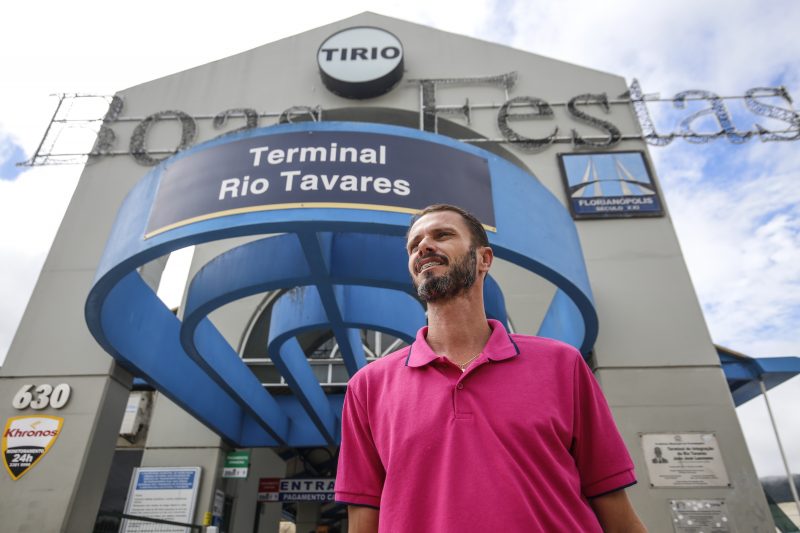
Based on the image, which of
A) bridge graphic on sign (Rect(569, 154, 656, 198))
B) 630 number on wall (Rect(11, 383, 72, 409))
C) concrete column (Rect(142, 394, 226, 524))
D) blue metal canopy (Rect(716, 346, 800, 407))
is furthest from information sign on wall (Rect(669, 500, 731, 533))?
630 number on wall (Rect(11, 383, 72, 409))

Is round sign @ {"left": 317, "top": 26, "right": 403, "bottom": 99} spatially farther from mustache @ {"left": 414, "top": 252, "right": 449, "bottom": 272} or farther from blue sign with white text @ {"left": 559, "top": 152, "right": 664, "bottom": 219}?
mustache @ {"left": 414, "top": 252, "right": 449, "bottom": 272}

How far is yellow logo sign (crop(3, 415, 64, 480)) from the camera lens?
640 cm

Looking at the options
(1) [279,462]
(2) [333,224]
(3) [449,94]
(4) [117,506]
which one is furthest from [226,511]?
(3) [449,94]

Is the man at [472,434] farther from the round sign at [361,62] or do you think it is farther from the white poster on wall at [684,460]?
the round sign at [361,62]

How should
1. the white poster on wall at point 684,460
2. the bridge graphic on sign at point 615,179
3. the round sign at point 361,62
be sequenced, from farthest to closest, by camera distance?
the round sign at point 361,62, the bridge graphic on sign at point 615,179, the white poster on wall at point 684,460

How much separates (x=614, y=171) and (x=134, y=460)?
11332 mm

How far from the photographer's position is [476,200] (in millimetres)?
4523

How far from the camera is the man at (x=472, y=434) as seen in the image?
45.6 inches

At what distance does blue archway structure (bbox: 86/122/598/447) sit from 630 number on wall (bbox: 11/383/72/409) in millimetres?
1702

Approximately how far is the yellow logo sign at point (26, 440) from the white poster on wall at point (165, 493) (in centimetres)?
152

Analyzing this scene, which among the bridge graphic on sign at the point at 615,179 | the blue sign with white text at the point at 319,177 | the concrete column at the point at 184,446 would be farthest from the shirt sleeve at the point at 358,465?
the bridge graphic on sign at the point at 615,179

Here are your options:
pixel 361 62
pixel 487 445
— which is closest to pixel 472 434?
pixel 487 445

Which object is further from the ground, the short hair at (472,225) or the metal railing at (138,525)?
the short hair at (472,225)

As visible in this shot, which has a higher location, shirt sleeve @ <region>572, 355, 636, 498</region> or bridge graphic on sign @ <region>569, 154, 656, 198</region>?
bridge graphic on sign @ <region>569, 154, 656, 198</region>
